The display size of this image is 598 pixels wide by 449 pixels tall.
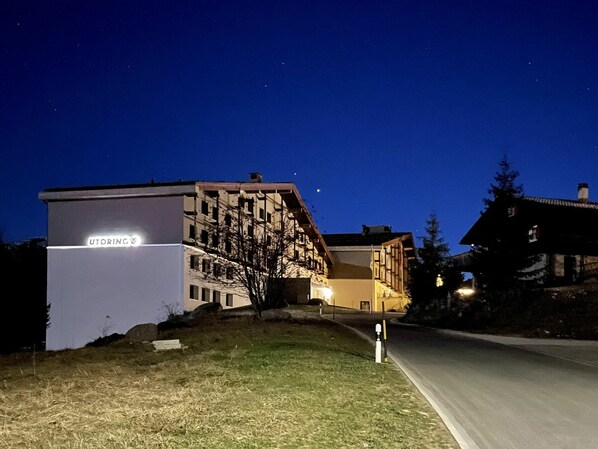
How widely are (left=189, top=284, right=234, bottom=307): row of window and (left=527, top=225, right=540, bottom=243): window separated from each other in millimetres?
19438

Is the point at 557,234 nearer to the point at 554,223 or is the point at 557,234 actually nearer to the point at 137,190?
the point at 554,223

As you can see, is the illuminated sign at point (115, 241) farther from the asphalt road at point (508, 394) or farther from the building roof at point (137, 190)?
the asphalt road at point (508, 394)

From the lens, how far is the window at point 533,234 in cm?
4112

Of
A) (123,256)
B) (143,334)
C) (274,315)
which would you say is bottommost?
(143,334)

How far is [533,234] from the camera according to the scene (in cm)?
4159

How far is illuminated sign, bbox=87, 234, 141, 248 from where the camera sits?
3875 cm

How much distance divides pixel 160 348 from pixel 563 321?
61.9 feet

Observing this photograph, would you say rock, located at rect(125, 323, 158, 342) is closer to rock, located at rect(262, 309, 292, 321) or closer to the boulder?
rock, located at rect(262, 309, 292, 321)

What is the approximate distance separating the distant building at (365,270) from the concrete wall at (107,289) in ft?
80.3

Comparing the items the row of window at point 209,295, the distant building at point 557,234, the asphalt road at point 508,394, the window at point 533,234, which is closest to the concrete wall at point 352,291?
the row of window at point 209,295

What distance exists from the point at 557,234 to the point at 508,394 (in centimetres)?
3149

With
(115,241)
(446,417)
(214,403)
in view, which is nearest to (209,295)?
(115,241)

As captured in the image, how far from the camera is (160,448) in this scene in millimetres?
7344

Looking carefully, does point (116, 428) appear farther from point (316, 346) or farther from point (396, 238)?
point (396, 238)
